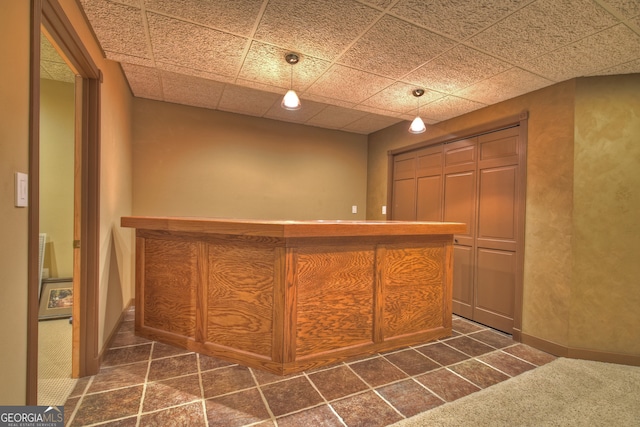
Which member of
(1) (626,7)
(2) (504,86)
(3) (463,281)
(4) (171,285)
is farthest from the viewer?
(3) (463,281)

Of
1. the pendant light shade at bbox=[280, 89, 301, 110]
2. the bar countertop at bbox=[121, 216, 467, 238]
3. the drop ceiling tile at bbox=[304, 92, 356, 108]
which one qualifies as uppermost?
the drop ceiling tile at bbox=[304, 92, 356, 108]

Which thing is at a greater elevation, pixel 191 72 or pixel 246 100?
pixel 246 100

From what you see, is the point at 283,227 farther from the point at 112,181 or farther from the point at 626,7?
the point at 626,7

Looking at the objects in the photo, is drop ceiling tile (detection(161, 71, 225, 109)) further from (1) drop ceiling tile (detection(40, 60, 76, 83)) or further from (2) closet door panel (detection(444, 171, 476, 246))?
(2) closet door panel (detection(444, 171, 476, 246))

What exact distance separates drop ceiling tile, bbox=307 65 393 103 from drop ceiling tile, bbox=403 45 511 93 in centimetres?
32

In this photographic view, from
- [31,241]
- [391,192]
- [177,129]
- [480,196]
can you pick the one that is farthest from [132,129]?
[480,196]

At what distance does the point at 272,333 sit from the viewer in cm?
208

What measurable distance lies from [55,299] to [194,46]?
3.10m

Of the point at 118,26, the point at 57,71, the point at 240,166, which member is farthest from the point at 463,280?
the point at 57,71

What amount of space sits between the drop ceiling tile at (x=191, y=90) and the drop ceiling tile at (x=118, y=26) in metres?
0.65

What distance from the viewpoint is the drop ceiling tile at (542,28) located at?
1694 mm

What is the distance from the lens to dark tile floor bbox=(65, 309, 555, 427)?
1.66 metres

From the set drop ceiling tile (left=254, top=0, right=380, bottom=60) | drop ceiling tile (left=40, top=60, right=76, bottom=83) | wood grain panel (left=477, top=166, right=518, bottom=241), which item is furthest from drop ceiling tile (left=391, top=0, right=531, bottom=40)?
drop ceiling tile (left=40, top=60, right=76, bottom=83)

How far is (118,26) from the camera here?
6.53 ft
